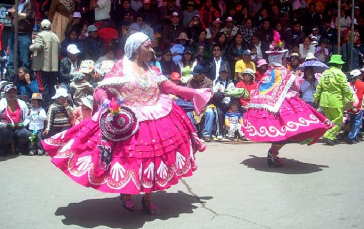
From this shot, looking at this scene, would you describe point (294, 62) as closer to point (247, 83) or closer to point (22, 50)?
point (247, 83)

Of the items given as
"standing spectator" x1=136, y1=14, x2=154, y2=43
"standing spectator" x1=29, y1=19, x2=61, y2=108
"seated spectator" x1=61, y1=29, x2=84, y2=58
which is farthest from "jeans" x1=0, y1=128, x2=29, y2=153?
"standing spectator" x1=136, y1=14, x2=154, y2=43

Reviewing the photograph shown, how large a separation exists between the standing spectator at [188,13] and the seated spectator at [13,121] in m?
5.85

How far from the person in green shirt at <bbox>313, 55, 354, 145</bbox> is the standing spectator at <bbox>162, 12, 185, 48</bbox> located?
4.24 m

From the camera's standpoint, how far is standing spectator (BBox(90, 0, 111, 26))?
12.7 metres

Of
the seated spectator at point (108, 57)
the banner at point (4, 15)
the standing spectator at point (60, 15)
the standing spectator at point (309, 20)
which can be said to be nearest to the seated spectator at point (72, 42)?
the seated spectator at point (108, 57)

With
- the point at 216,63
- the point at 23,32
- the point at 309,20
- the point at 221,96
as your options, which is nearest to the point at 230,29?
the point at 216,63

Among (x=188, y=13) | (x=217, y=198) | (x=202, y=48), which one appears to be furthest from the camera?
(x=188, y=13)

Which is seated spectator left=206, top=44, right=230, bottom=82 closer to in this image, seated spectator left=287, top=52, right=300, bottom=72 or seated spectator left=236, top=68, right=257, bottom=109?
seated spectator left=236, top=68, right=257, bottom=109

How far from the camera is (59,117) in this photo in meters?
8.98

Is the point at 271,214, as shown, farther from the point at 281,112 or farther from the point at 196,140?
the point at 281,112

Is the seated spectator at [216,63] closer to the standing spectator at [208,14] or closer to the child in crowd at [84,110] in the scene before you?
the standing spectator at [208,14]

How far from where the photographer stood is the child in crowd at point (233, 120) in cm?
1056

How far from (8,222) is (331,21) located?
40.3 ft

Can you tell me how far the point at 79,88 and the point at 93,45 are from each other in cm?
190
